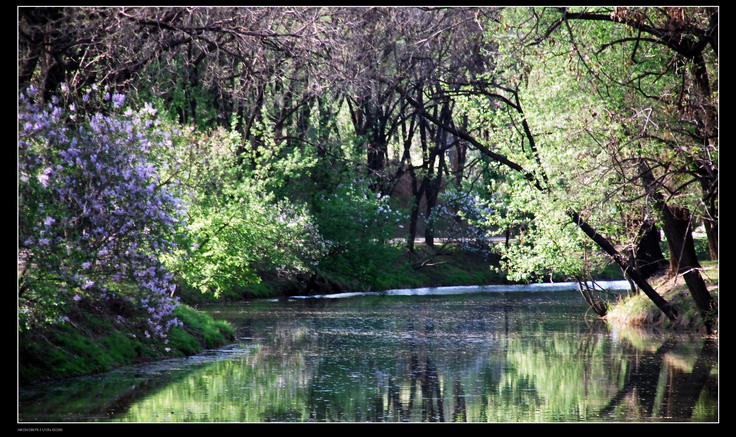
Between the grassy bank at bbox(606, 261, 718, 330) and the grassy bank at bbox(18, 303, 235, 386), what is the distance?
13.1 meters

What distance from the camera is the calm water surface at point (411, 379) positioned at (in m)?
15.3

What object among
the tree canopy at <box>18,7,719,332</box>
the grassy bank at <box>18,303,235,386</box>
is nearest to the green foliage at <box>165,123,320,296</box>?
the tree canopy at <box>18,7,719,332</box>

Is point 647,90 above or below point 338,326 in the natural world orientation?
above

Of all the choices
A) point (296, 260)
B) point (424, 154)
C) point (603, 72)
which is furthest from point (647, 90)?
point (424, 154)

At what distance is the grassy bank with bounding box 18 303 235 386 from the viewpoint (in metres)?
17.3

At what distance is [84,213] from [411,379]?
724 cm


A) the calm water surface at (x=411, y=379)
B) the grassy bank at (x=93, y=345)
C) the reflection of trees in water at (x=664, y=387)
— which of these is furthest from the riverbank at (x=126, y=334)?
the reflection of trees in water at (x=664, y=387)

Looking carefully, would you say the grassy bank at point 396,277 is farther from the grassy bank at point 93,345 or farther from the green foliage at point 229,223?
the grassy bank at point 93,345

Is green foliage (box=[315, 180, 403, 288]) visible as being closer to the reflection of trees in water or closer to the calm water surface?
the calm water surface

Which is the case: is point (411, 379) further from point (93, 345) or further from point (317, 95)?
point (317, 95)

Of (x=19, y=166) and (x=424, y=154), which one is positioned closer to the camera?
(x=19, y=166)
